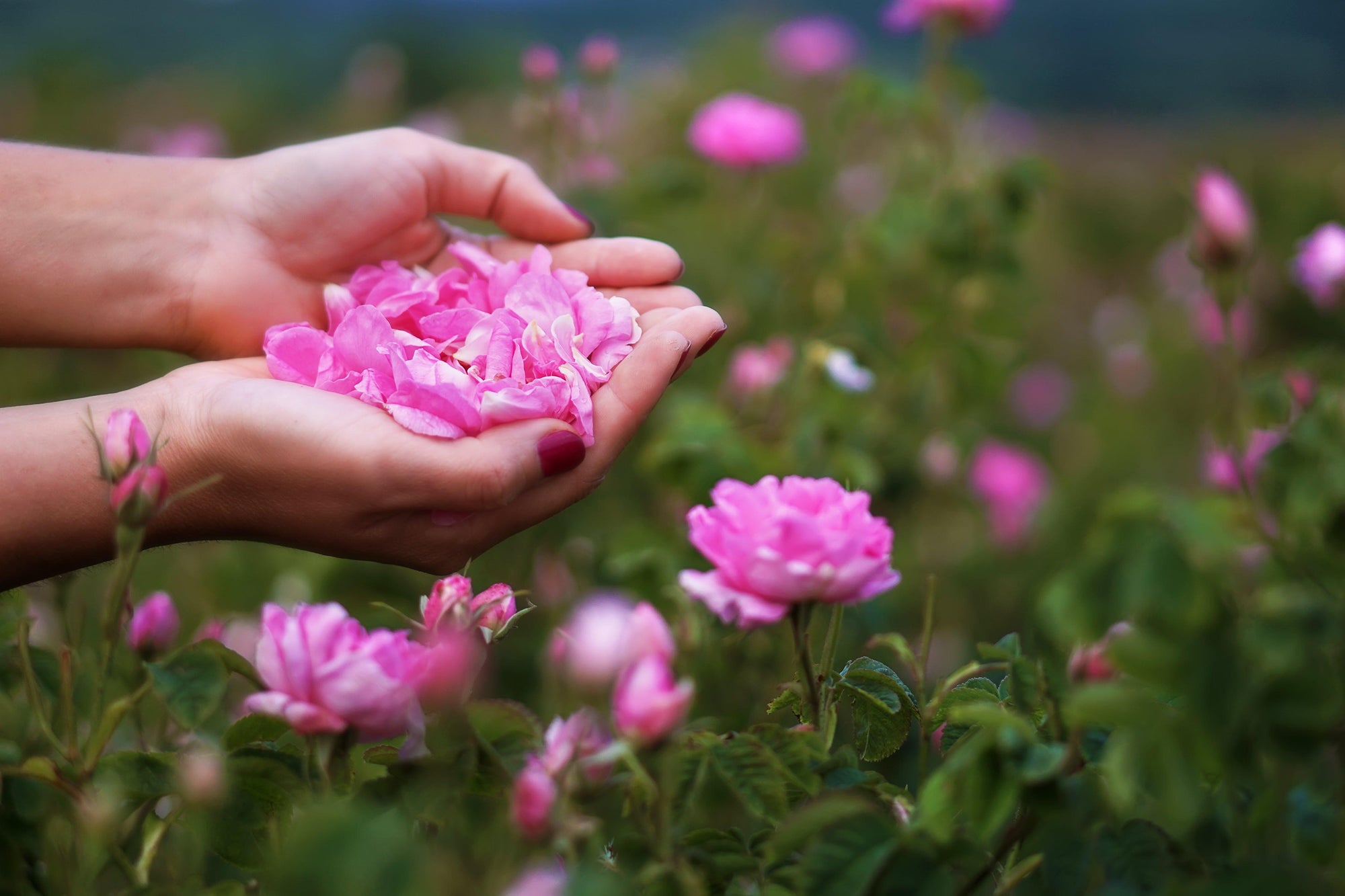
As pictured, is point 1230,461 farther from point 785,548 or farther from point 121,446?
point 121,446

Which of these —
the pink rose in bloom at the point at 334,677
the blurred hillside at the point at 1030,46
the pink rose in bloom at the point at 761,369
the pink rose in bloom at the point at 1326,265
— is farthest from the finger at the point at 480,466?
the blurred hillside at the point at 1030,46

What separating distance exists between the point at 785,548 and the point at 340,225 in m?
0.88

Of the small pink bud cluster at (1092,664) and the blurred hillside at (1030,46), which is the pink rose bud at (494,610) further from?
the blurred hillside at (1030,46)

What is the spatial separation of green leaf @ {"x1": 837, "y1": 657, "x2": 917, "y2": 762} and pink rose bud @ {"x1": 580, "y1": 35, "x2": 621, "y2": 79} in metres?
1.75

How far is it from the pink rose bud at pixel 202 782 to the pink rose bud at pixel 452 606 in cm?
18

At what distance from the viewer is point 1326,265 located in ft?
5.06

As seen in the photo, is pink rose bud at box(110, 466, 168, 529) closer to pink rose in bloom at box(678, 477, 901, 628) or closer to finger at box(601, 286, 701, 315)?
pink rose in bloom at box(678, 477, 901, 628)

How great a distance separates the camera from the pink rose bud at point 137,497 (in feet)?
2.19

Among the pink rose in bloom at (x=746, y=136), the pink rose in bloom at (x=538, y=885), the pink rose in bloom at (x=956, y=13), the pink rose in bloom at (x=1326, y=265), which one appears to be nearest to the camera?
the pink rose in bloom at (x=538, y=885)

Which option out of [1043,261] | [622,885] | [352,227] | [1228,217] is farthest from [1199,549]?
[1043,261]

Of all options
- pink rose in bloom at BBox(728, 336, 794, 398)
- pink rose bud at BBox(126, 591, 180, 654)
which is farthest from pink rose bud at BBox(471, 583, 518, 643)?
pink rose in bloom at BBox(728, 336, 794, 398)

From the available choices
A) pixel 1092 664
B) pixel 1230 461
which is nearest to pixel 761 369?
pixel 1230 461

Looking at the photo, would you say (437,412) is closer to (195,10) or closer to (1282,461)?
(1282,461)

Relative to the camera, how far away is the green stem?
736 millimetres
